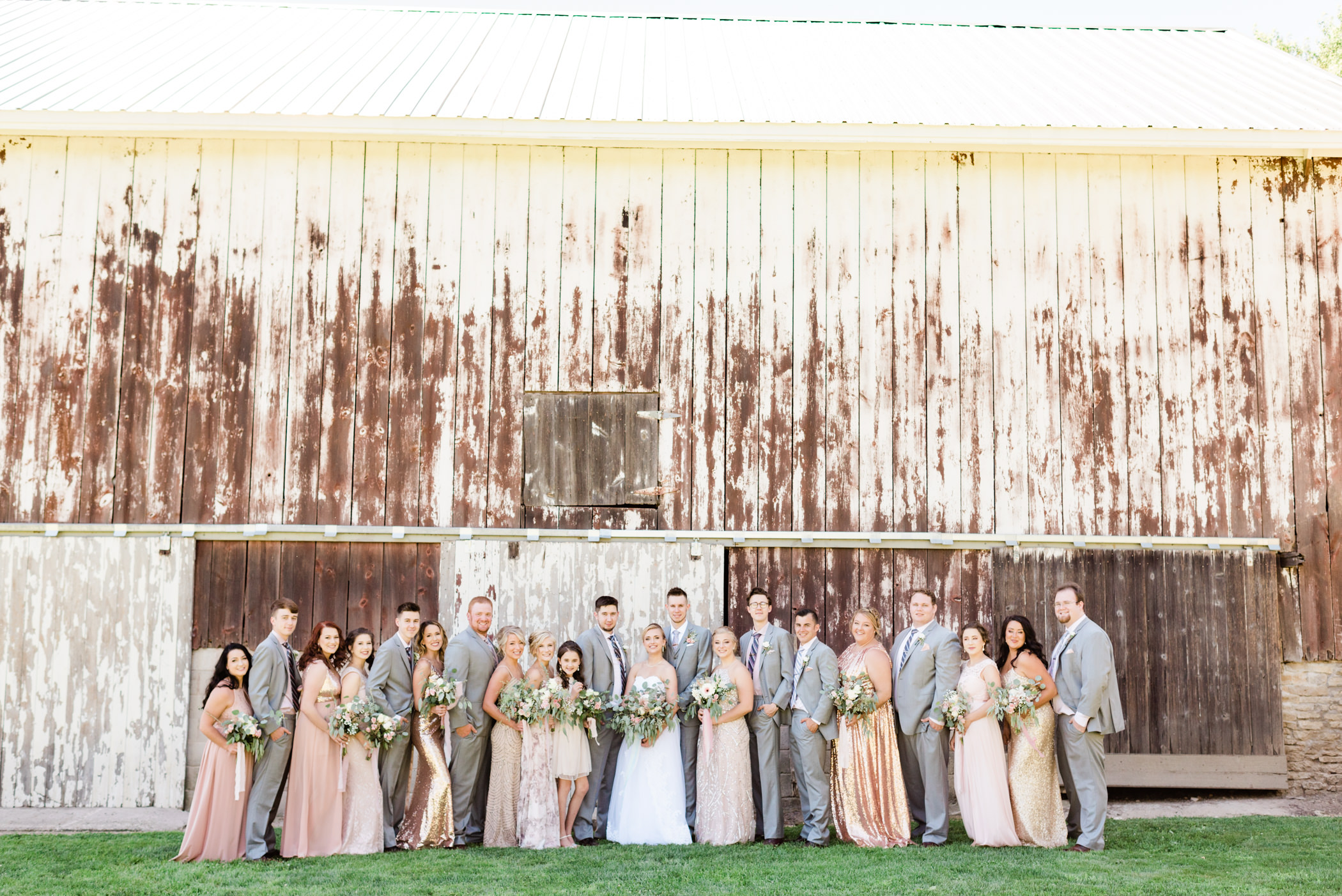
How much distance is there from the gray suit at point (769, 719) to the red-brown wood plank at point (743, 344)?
1.78m

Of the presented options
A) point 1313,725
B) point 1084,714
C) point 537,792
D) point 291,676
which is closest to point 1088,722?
point 1084,714

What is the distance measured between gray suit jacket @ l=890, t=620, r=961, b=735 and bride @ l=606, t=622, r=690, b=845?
69.3 inches

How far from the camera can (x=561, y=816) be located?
8828 mm

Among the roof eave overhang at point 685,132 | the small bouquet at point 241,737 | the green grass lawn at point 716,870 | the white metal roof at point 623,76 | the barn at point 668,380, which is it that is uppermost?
the white metal roof at point 623,76

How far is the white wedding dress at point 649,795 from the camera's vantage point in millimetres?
8773

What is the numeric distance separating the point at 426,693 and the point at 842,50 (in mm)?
9077

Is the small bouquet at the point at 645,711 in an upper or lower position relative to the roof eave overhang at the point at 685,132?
lower

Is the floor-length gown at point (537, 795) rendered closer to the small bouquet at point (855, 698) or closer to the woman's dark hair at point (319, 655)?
the woman's dark hair at point (319, 655)

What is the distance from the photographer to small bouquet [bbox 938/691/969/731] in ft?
29.0

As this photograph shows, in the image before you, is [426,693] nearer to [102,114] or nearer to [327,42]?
[102,114]

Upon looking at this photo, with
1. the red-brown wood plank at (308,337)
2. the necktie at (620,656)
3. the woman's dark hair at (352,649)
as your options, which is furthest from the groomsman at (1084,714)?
the red-brown wood plank at (308,337)

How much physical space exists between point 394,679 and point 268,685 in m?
0.87

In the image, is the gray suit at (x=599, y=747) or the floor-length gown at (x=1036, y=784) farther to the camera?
the gray suit at (x=599, y=747)

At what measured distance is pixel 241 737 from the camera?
823cm
